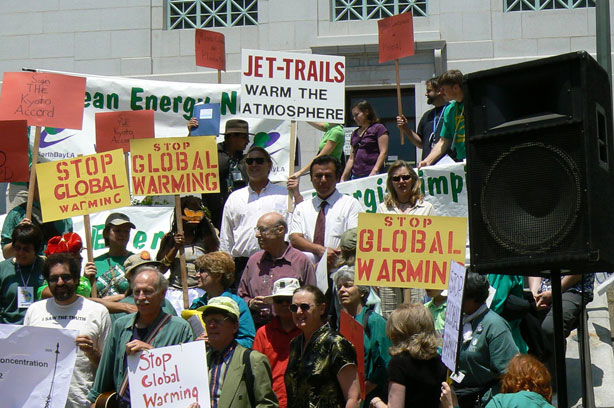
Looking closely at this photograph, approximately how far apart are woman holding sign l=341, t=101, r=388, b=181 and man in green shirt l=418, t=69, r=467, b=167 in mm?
710

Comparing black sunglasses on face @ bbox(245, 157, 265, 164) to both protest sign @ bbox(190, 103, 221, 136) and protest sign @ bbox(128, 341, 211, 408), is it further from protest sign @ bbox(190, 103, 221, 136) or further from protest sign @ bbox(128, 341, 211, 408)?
protest sign @ bbox(128, 341, 211, 408)

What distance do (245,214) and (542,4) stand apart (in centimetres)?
703

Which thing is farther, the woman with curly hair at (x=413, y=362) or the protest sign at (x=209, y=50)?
the protest sign at (x=209, y=50)

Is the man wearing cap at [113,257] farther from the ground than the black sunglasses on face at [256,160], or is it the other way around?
the black sunglasses on face at [256,160]

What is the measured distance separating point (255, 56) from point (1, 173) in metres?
2.63

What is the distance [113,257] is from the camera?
11.2 metres

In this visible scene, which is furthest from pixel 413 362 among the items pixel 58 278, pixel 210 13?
pixel 210 13

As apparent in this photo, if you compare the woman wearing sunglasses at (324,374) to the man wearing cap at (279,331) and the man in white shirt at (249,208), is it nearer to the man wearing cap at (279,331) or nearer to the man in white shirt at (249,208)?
the man wearing cap at (279,331)

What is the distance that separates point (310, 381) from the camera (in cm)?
821

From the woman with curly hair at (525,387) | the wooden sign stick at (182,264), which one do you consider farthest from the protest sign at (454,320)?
the wooden sign stick at (182,264)

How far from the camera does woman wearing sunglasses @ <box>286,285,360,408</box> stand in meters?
8.16

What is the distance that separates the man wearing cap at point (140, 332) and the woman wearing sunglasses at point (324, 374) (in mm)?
829

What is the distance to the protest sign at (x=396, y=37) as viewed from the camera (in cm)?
1447

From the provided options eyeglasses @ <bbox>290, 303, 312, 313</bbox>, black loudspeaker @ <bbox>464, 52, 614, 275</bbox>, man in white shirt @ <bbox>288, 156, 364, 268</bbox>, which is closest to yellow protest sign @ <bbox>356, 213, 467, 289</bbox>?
eyeglasses @ <bbox>290, 303, 312, 313</bbox>
